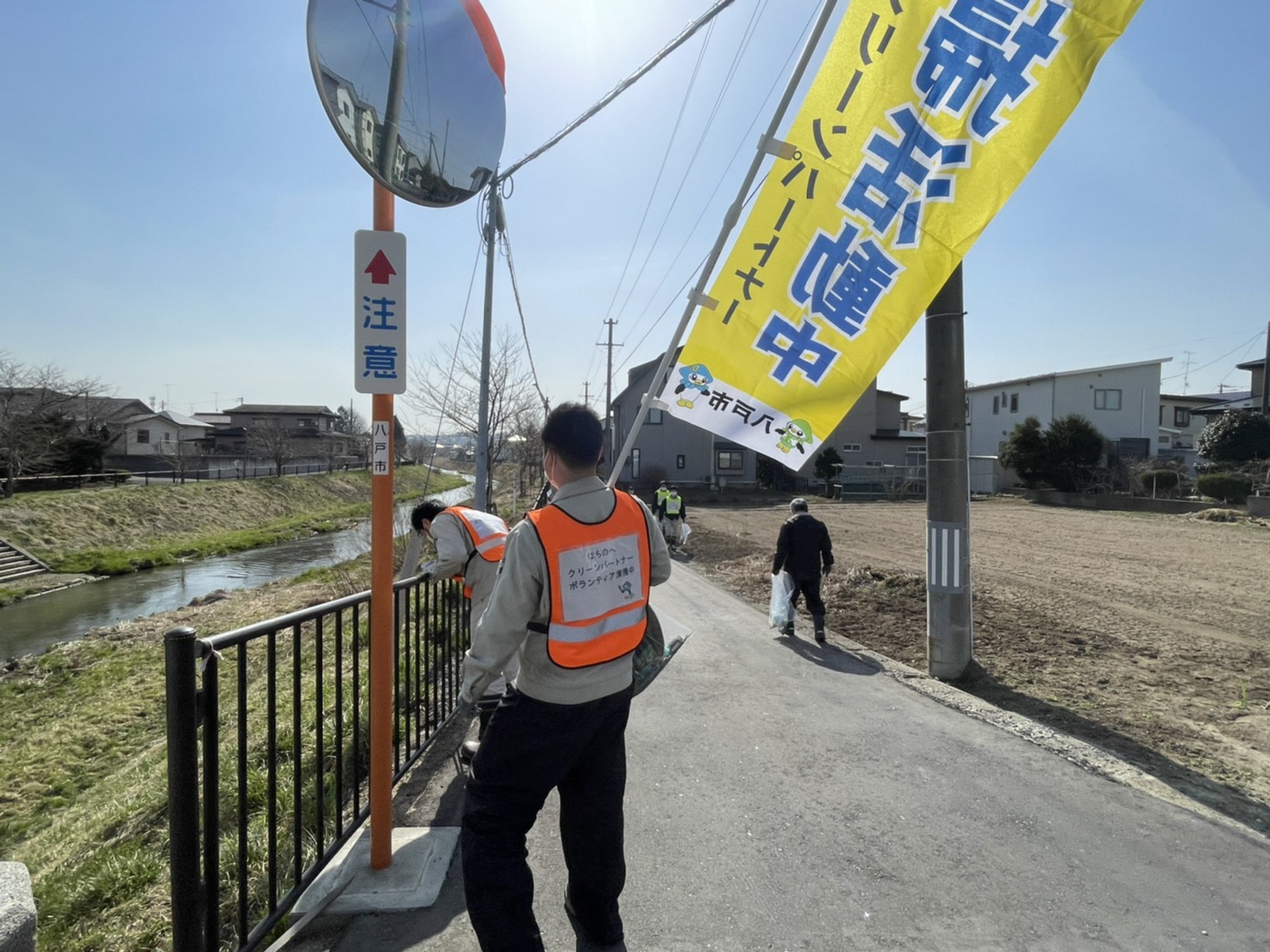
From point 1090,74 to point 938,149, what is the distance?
0.66m

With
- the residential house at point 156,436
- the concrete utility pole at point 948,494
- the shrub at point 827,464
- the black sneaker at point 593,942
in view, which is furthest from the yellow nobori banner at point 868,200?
the residential house at point 156,436

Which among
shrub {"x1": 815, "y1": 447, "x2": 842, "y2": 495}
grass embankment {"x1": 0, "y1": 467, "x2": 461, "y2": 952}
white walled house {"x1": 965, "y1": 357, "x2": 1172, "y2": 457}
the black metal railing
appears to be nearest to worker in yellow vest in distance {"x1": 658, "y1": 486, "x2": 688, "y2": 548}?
grass embankment {"x1": 0, "y1": 467, "x2": 461, "y2": 952}

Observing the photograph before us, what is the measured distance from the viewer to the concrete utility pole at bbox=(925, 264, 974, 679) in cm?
562

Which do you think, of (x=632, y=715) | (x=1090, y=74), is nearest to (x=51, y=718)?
(x=632, y=715)

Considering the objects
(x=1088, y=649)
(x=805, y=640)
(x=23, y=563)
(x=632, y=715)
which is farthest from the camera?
(x=23, y=563)

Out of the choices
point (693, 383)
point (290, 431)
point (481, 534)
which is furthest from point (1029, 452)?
point (290, 431)

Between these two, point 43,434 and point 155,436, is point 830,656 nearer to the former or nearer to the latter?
point 43,434

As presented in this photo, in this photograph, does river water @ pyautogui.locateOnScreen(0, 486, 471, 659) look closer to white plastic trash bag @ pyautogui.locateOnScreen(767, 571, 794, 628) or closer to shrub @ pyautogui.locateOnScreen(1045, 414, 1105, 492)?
white plastic trash bag @ pyautogui.locateOnScreen(767, 571, 794, 628)

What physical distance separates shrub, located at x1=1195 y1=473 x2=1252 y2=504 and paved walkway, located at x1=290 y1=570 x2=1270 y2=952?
93.3 ft

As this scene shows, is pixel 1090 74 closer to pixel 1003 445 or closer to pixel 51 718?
pixel 51 718

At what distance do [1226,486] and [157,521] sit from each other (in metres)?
38.9

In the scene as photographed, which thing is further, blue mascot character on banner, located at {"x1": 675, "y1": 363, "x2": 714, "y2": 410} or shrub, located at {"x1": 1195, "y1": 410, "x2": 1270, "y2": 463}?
shrub, located at {"x1": 1195, "y1": 410, "x2": 1270, "y2": 463}

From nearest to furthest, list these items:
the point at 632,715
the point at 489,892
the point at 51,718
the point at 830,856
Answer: the point at 489,892 → the point at 830,856 → the point at 632,715 → the point at 51,718

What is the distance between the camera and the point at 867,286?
342cm
